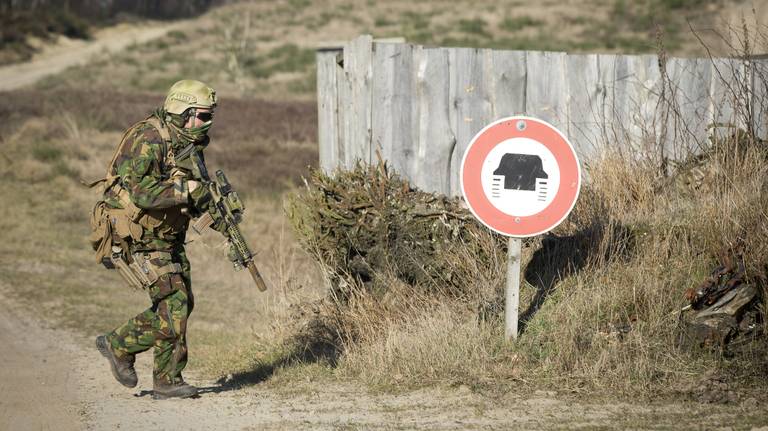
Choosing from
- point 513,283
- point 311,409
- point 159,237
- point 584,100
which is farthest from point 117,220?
point 584,100

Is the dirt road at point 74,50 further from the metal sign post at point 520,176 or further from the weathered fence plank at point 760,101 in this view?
the metal sign post at point 520,176

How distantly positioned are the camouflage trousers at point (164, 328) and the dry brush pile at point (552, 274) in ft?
3.78


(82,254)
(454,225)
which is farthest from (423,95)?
(82,254)

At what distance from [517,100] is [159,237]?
3.26m

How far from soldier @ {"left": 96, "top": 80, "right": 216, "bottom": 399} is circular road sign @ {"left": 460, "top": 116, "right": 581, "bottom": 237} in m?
1.67

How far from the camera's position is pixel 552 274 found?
6.66 m

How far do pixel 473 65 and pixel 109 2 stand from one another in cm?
5136

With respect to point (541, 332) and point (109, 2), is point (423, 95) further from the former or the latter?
point (109, 2)

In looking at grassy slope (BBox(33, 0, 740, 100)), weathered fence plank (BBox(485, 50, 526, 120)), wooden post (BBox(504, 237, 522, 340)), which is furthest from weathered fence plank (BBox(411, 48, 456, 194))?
grassy slope (BBox(33, 0, 740, 100))

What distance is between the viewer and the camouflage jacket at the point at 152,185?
18.4ft

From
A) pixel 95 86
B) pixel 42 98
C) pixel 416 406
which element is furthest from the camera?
pixel 95 86

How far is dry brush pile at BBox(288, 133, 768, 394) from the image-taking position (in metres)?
5.67

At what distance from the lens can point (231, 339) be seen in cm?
883

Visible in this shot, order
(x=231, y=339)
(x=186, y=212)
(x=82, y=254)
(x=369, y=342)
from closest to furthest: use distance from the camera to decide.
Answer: (x=186, y=212) < (x=369, y=342) < (x=231, y=339) < (x=82, y=254)
